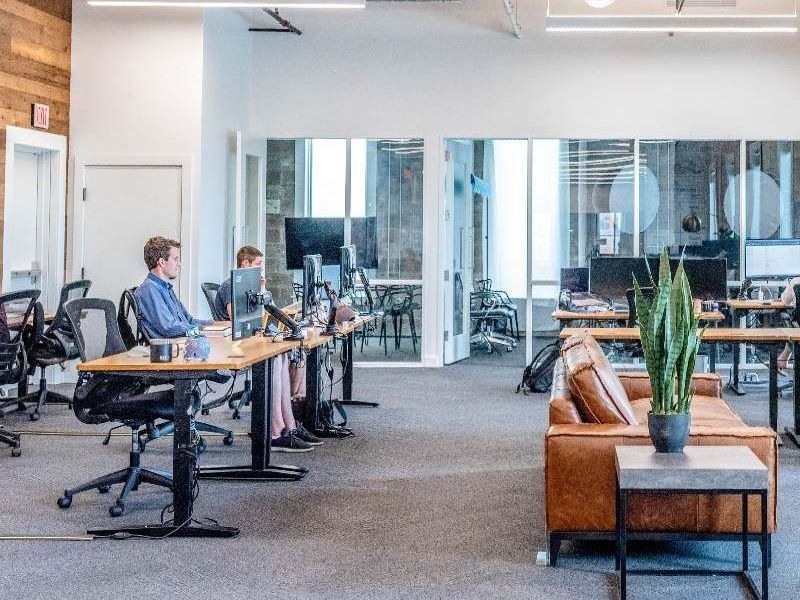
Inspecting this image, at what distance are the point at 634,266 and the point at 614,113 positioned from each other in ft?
8.39

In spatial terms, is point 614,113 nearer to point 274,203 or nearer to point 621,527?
point 274,203

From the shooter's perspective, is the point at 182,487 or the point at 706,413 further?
the point at 706,413

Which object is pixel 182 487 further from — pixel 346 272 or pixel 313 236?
pixel 313 236

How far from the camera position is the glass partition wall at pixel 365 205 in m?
10.7

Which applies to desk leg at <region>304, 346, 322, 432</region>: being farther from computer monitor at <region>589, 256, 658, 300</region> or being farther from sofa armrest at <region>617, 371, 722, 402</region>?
computer monitor at <region>589, 256, 658, 300</region>

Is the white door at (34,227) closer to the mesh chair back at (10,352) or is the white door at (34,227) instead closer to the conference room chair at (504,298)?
the mesh chair back at (10,352)

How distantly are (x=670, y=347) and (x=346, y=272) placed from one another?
3.50 m

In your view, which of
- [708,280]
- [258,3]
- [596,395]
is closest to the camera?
[596,395]

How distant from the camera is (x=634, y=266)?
846cm

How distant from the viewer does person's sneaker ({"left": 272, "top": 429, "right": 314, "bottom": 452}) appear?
20.2 ft

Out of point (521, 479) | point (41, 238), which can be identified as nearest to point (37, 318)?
point (41, 238)

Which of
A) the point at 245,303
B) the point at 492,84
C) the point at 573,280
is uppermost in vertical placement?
the point at 492,84

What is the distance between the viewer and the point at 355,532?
172 inches

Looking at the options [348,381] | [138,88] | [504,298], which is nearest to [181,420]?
[348,381]
